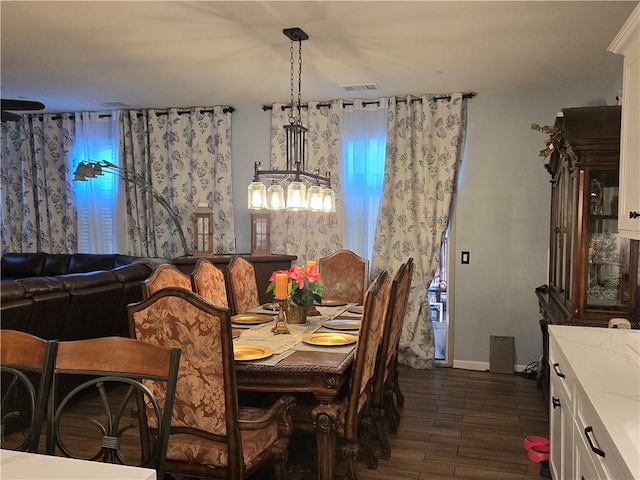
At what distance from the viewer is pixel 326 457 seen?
8.09 ft

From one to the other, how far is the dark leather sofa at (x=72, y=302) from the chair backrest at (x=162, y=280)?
753 mm

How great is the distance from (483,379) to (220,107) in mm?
3665

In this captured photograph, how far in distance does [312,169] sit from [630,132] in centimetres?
333

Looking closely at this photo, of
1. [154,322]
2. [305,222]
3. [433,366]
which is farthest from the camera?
[305,222]

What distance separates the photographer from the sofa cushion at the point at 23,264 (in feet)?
19.4

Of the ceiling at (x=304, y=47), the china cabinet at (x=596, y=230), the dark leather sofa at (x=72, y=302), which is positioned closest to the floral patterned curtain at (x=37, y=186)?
the ceiling at (x=304, y=47)

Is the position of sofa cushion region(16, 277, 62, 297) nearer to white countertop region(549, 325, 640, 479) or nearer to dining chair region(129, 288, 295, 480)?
dining chair region(129, 288, 295, 480)

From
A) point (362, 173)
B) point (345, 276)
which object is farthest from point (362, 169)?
point (345, 276)

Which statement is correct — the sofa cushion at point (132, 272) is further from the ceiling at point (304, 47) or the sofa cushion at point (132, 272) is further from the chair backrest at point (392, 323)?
the chair backrest at point (392, 323)

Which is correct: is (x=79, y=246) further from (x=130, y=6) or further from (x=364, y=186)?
(x=130, y=6)

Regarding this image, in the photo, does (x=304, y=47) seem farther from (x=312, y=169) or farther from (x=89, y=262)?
(x=89, y=262)

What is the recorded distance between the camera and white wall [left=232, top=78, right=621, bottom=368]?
15.6ft

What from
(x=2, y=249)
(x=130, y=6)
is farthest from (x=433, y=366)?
(x=2, y=249)

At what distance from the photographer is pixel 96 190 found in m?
5.96
